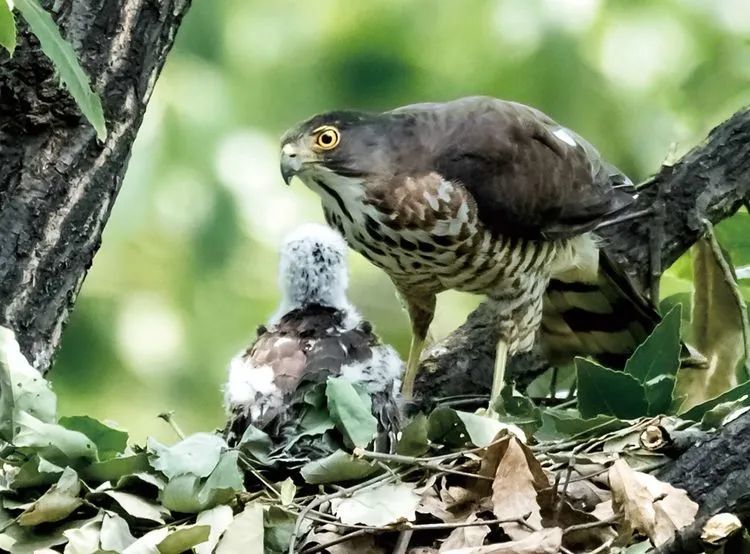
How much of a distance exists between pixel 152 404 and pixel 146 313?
1.07ft

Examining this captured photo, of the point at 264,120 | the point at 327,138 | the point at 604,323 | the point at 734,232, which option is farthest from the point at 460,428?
the point at 264,120

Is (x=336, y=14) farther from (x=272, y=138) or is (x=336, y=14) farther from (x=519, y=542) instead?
(x=519, y=542)

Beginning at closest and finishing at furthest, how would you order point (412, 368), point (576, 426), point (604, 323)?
point (576, 426) → point (412, 368) → point (604, 323)

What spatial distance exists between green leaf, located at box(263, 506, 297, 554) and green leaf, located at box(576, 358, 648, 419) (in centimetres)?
57

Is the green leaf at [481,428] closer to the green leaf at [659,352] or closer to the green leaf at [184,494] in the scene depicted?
the green leaf at [659,352]

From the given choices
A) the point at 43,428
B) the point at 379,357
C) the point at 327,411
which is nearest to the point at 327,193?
the point at 379,357

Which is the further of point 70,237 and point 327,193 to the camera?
point 327,193

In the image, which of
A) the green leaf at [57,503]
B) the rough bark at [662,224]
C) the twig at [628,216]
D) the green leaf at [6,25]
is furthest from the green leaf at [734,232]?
the green leaf at [6,25]

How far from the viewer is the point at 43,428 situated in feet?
6.33

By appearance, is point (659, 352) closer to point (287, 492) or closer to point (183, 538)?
point (287, 492)

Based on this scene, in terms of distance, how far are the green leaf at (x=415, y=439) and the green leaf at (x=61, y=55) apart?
0.68 m

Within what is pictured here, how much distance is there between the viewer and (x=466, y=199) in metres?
2.57

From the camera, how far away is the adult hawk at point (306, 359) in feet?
7.06

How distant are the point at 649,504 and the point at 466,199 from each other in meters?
1.02
